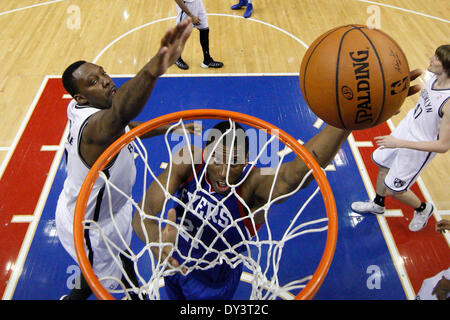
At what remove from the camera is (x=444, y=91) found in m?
2.30

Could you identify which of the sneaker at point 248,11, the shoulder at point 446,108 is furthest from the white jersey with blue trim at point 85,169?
the sneaker at point 248,11

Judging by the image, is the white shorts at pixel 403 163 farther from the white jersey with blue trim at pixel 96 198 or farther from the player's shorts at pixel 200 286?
the white jersey with blue trim at pixel 96 198

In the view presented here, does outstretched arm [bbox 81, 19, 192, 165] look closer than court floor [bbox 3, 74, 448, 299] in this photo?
Yes

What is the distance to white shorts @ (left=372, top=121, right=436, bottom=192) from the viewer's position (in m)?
2.58

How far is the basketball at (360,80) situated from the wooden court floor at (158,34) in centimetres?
264

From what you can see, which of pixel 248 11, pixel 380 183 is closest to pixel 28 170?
pixel 380 183

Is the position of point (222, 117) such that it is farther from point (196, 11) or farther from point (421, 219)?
point (196, 11)

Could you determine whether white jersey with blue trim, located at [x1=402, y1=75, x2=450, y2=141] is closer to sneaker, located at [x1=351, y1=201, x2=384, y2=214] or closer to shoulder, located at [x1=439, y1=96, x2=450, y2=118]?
shoulder, located at [x1=439, y1=96, x2=450, y2=118]

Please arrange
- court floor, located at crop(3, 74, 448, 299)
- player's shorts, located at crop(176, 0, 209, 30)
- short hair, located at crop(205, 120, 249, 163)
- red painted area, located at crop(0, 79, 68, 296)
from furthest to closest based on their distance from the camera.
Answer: player's shorts, located at crop(176, 0, 209, 30) < red painted area, located at crop(0, 79, 68, 296) < court floor, located at crop(3, 74, 448, 299) < short hair, located at crop(205, 120, 249, 163)

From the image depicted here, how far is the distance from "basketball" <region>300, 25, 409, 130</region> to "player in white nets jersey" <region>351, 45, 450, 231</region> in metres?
0.79

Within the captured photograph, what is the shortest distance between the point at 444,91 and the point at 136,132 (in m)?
2.03

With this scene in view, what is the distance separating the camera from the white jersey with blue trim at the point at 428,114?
2.32m

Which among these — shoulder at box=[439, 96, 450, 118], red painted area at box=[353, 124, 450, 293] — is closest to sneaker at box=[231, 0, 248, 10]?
red painted area at box=[353, 124, 450, 293]
